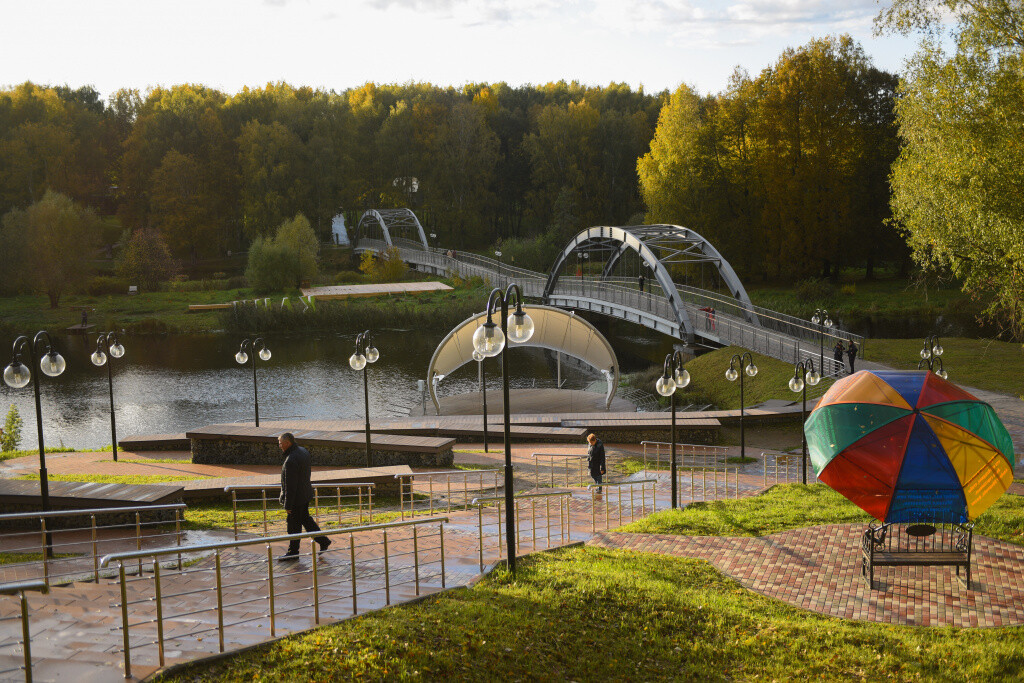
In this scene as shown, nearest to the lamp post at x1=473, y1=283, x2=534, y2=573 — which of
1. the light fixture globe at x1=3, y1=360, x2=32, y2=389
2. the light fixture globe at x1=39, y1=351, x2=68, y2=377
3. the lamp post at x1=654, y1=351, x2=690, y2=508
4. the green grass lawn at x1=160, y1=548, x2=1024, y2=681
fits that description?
the green grass lawn at x1=160, y1=548, x2=1024, y2=681

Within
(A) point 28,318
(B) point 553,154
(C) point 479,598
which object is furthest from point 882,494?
(B) point 553,154

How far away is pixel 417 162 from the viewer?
77.6 meters

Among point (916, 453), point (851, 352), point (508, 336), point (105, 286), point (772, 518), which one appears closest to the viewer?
point (508, 336)

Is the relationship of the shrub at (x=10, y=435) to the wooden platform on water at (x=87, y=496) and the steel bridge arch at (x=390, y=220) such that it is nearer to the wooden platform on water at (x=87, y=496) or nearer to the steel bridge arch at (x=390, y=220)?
the wooden platform on water at (x=87, y=496)

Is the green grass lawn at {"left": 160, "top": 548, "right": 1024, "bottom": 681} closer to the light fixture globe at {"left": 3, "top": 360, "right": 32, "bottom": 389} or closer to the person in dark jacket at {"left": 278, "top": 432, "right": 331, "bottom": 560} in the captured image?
the person in dark jacket at {"left": 278, "top": 432, "right": 331, "bottom": 560}

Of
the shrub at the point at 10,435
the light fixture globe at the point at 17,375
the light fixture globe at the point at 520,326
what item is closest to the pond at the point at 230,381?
the shrub at the point at 10,435

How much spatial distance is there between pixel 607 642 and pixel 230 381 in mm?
33904

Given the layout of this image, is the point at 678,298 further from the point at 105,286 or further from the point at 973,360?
the point at 105,286

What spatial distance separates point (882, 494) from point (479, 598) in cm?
516

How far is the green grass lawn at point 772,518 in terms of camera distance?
11.4 meters

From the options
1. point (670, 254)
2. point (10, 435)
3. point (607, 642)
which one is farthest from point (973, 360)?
point (10, 435)

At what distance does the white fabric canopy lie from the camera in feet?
96.0

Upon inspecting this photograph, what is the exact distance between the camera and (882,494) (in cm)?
953

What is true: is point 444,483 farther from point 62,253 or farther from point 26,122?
point 26,122
